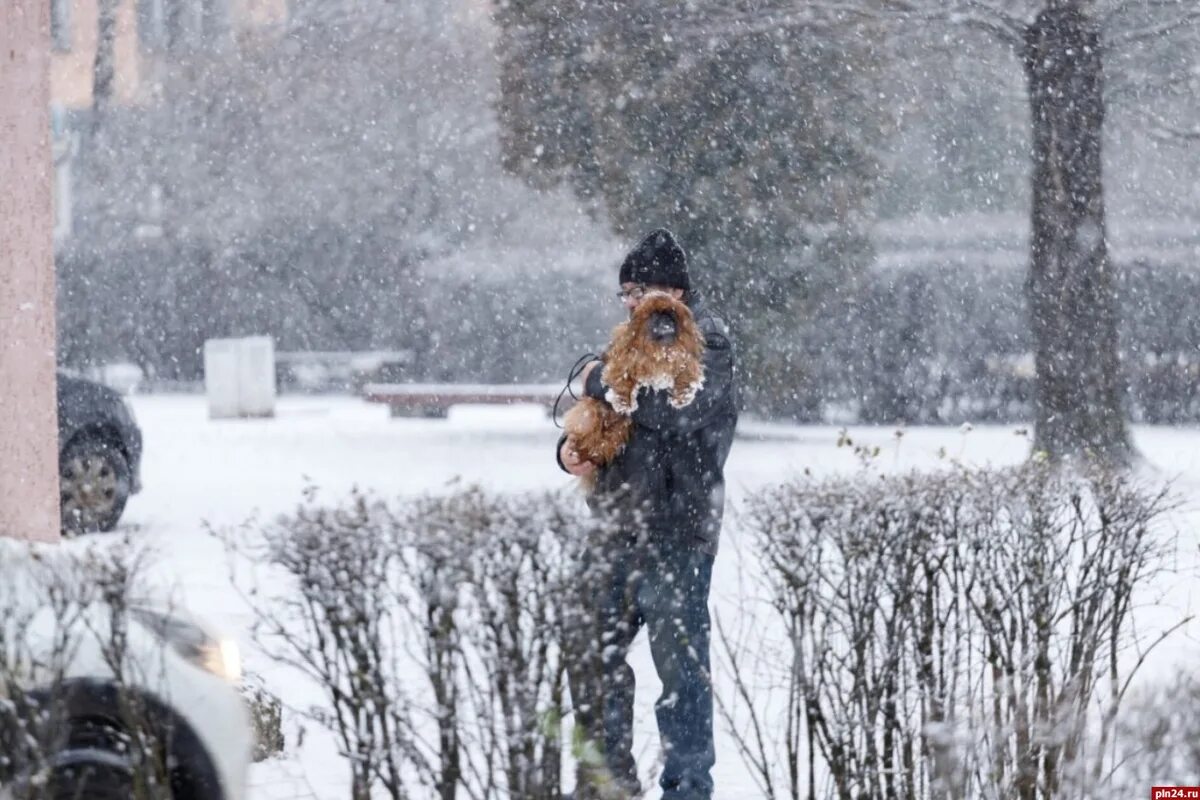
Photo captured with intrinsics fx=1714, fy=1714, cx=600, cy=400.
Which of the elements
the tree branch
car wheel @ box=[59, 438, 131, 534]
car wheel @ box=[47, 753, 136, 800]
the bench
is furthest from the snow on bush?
the bench

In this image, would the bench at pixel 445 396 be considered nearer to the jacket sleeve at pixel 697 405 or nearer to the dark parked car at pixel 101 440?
the dark parked car at pixel 101 440

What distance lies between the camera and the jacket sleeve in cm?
466

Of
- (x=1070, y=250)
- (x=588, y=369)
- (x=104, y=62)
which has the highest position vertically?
(x=104, y=62)

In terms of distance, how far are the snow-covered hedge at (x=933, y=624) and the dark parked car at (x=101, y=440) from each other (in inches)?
273

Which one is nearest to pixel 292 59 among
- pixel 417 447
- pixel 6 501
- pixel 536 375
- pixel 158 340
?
pixel 158 340

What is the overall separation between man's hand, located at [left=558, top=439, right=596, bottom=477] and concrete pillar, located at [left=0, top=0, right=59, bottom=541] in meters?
2.57

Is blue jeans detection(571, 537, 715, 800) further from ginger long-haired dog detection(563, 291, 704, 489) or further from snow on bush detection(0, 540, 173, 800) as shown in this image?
snow on bush detection(0, 540, 173, 800)

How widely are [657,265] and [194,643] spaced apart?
1.70 meters

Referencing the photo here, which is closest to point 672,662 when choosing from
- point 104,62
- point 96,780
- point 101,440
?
point 96,780

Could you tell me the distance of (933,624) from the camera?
4266 mm

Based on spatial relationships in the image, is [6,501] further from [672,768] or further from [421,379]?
[421,379]

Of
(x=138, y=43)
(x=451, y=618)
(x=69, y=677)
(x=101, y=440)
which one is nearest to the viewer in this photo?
(x=451, y=618)

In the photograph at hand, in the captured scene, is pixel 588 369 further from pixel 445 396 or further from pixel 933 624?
pixel 445 396

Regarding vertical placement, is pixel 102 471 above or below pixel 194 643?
above
